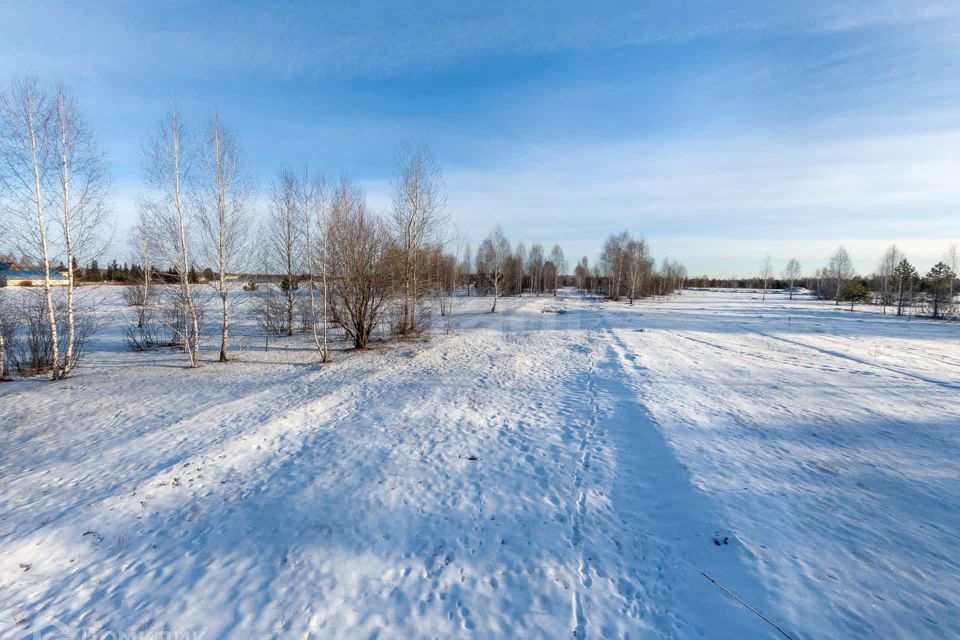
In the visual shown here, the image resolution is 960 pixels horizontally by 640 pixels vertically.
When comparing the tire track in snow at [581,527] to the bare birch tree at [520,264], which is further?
the bare birch tree at [520,264]

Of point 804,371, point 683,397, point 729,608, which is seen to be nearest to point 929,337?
point 804,371

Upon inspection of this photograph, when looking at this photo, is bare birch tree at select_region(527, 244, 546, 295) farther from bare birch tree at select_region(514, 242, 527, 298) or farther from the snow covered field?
the snow covered field

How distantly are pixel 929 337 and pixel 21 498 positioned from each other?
37.0 m

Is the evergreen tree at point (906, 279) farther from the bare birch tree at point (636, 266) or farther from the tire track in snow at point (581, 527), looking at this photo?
the tire track in snow at point (581, 527)

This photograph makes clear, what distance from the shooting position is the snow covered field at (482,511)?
363cm

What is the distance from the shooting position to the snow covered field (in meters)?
3.63

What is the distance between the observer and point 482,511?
17.1ft

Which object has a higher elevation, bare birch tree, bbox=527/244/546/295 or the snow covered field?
bare birch tree, bbox=527/244/546/295

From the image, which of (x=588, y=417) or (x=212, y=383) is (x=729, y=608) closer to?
(x=588, y=417)

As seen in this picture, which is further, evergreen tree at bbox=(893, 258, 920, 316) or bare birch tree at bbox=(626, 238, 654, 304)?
bare birch tree at bbox=(626, 238, 654, 304)

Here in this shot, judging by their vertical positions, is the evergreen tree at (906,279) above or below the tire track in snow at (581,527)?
above

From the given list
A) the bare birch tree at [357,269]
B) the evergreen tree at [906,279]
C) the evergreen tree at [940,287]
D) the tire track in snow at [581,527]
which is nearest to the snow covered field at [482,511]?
the tire track in snow at [581,527]

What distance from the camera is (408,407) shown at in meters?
9.34

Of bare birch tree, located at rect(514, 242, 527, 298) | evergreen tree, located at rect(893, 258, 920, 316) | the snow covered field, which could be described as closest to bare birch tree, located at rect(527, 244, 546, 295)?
bare birch tree, located at rect(514, 242, 527, 298)
